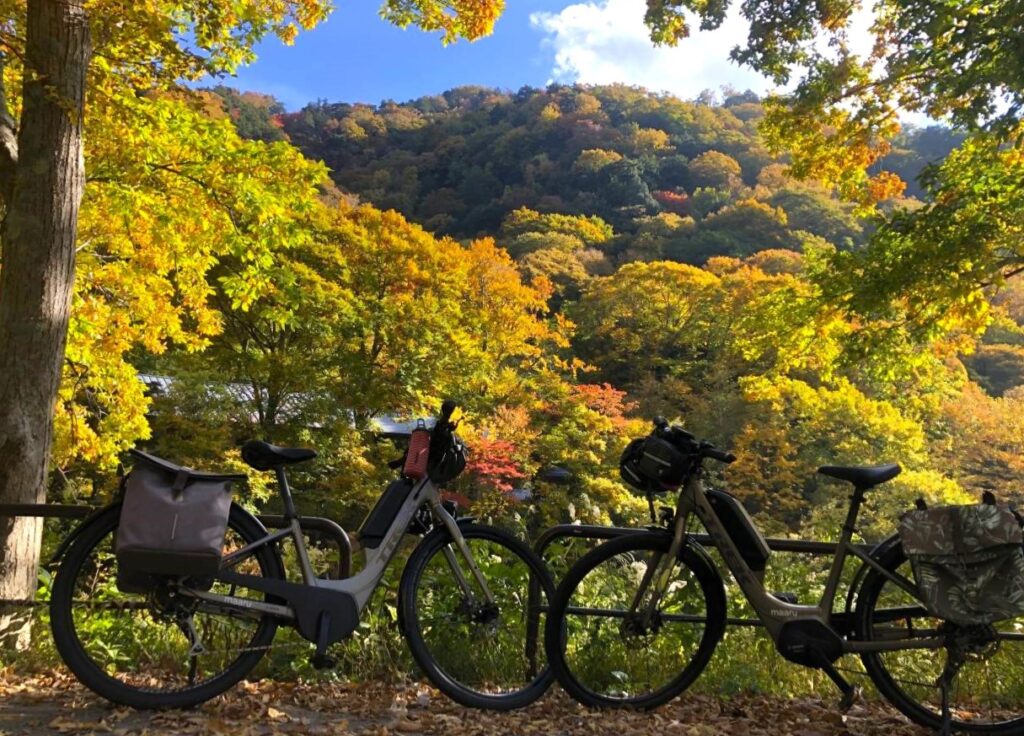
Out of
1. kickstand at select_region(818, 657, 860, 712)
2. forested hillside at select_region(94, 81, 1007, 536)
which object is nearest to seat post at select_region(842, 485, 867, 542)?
kickstand at select_region(818, 657, 860, 712)

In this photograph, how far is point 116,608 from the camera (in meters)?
2.73

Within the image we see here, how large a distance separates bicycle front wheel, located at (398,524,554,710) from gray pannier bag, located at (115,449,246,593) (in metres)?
0.76

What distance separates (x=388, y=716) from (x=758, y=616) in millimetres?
1550

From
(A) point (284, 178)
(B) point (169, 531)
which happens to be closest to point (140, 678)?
(B) point (169, 531)

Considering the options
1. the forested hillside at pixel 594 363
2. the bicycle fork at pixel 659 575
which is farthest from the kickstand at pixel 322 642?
the forested hillside at pixel 594 363

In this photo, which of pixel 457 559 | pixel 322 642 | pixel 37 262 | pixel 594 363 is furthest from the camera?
pixel 594 363

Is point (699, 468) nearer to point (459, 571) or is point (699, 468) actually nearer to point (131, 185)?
point (459, 571)

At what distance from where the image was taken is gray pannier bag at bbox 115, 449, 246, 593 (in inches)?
95.0

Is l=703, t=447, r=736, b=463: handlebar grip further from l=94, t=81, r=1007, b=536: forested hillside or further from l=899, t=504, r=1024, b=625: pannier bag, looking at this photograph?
l=94, t=81, r=1007, b=536: forested hillside

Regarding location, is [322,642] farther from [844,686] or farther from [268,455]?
[844,686]

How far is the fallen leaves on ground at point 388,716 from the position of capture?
2.49 metres

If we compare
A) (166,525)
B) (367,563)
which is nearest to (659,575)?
(367,563)

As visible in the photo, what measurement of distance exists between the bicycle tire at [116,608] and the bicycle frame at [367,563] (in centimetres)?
6

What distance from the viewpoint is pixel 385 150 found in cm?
4516
